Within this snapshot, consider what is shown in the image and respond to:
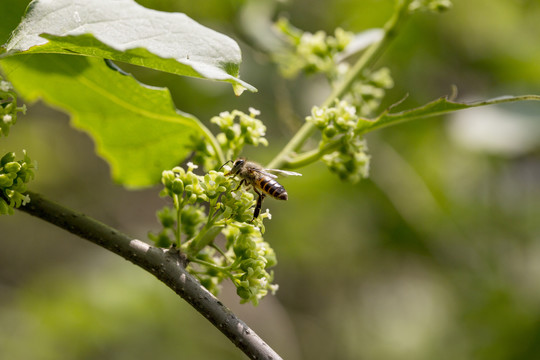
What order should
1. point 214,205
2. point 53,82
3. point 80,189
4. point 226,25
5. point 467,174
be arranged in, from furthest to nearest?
point 80,189 < point 467,174 < point 226,25 < point 53,82 < point 214,205

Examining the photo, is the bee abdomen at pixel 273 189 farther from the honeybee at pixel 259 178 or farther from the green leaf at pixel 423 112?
the green leaf at pixel 423 112

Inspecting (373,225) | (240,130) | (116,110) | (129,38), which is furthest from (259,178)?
(373,225)

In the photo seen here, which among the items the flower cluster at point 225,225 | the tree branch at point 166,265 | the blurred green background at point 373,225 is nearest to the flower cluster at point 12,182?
the tree branch at point 166,265

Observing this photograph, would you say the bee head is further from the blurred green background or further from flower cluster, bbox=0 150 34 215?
the blurred green background

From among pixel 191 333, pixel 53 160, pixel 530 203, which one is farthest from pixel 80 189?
pixel 530 203

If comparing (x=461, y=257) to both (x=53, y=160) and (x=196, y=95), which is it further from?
(x=53, y=160)

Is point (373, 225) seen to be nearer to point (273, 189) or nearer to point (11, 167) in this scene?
point (273, 189)

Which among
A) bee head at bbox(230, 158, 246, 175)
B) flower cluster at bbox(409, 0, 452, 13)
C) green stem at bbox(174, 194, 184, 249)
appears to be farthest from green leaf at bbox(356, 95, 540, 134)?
flower cluster at bbox(409, 0, 452, 13)
